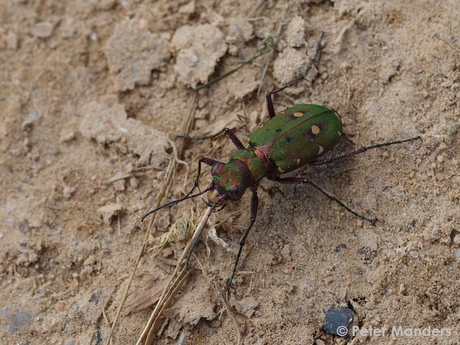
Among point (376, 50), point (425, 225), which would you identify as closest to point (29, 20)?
point (376, 50)

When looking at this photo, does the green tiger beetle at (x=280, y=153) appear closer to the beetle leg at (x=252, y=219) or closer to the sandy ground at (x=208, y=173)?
the beetle leg at (x=252, y=219)

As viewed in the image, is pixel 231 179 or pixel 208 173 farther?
pixel 208 173

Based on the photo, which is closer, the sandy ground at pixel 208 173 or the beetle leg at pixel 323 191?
the sandy ground at pixel 208 173

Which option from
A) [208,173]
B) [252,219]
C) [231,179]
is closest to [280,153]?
[231,179]

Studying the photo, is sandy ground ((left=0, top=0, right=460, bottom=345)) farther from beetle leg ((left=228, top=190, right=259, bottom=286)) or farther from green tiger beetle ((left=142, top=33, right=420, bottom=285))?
green tiger beetle ((left=142, top=33, right=420, bottom=285))

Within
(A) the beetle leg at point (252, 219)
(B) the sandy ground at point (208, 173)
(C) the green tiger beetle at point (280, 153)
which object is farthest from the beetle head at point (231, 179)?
(B) the sandy ground at point (208, 173)

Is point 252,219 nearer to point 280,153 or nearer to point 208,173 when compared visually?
point 280,153

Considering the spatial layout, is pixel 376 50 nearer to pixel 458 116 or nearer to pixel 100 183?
pixel 458 116

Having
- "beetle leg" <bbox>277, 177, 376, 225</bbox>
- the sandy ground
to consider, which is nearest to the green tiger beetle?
"beetle leg" <bbox>277, 177, 376, 225</bbox>
